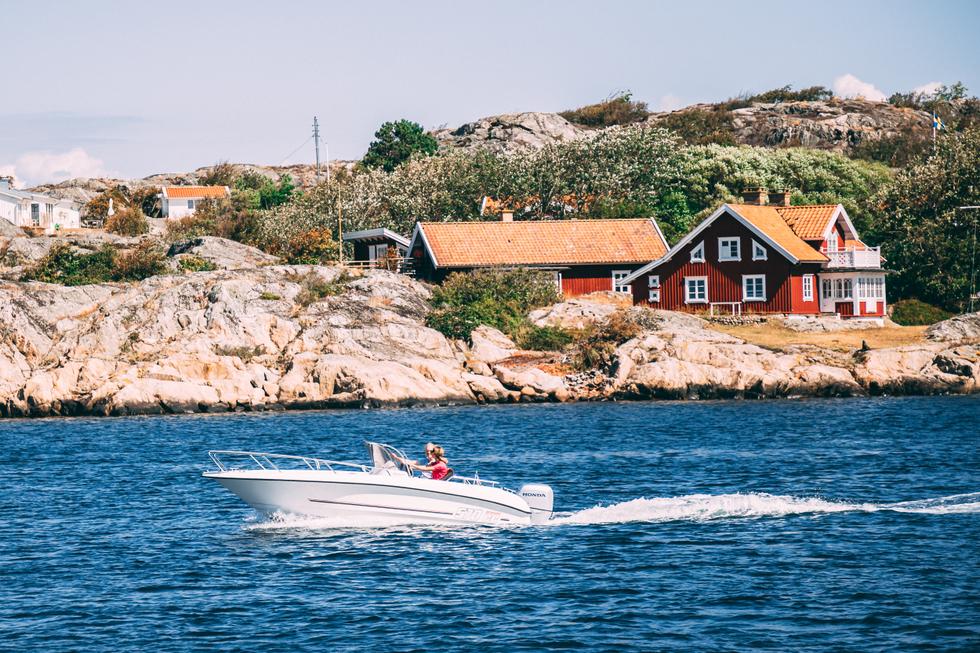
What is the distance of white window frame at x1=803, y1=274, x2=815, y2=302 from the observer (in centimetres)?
6756

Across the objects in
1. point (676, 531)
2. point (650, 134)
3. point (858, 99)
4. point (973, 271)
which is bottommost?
point (676, 531)

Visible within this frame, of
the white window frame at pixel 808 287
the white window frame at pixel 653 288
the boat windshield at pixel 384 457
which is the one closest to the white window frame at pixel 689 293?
the white window frame at pixel 653 288

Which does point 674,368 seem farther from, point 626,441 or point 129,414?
point 129,414

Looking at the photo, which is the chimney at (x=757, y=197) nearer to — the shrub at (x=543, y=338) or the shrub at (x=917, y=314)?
the shrub at (x=917, y=314)

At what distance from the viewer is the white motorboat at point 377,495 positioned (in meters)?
26.7

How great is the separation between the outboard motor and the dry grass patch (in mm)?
33613

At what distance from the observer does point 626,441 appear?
4247 cm

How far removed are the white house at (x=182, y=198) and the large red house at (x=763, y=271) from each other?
174 ft

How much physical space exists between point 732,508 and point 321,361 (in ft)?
100

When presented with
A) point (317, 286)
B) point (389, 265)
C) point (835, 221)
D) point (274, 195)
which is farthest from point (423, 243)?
point (274, 195)

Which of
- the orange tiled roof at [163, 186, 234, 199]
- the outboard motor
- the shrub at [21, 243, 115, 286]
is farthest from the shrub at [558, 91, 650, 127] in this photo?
the outboard motor

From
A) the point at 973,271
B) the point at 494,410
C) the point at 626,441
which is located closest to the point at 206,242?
the point at 494,410

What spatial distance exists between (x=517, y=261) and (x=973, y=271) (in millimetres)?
25764

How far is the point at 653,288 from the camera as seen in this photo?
6975 centimetres
